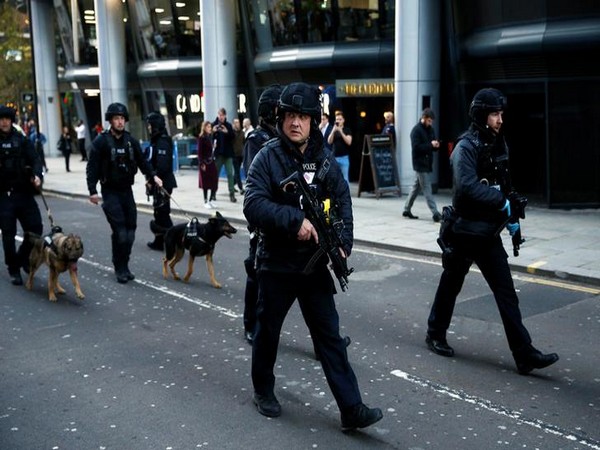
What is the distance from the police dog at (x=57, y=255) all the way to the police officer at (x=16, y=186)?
455 millimetres

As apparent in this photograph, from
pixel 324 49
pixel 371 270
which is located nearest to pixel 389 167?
pixel 324 49

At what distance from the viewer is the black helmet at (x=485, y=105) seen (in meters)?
5.70

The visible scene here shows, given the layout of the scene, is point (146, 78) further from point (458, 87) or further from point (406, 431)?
point (406, 431)

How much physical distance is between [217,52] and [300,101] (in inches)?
790

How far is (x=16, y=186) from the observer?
9.00 m

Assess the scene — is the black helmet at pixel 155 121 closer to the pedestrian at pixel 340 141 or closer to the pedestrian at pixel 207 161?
the pedestrian at pixel 207 161

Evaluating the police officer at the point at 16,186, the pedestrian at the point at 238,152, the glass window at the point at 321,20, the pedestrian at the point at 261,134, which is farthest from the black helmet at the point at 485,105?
the glass window at the point at 321,20

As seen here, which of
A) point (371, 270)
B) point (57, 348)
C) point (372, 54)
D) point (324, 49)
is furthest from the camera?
point (324, 49)

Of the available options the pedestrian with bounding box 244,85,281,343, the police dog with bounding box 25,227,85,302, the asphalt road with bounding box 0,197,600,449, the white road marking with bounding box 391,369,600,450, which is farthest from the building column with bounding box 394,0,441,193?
the white road marking with bounding box 391,369,600,450

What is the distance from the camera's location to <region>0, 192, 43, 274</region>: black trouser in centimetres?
898

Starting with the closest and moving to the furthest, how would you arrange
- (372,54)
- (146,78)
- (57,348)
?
(57,348), (372,54), (146,78)

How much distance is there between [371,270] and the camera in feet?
32.2

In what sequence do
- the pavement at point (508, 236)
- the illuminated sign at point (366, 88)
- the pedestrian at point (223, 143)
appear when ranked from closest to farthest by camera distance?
1. the pavement at point (508, 236)
2. the pedestrian at point (223, 143)
3. the illuminated sign at point (366, 88)

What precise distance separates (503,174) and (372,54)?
43.9ft
